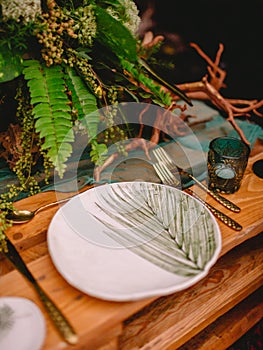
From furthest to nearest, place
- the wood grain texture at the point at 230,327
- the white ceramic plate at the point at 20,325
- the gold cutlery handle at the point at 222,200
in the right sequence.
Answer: the wood grain texture at the point at 230,327
the gold cutlery handle at the point at 222,200
the white ceramic plate at the point at 20,325

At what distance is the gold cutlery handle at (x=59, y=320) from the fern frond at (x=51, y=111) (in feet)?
1.00

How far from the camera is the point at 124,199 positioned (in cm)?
97

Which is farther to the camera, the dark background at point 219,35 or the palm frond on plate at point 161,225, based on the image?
the dark background at point 219,35

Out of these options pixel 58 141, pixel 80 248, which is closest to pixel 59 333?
pixel 80 248

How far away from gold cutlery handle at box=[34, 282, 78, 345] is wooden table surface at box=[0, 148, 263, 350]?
0.04 ft

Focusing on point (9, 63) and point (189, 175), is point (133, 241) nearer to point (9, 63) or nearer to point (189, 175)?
point (189, 175)

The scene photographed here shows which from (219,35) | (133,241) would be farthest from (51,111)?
(219,35)

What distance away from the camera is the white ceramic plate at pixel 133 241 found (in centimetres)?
71

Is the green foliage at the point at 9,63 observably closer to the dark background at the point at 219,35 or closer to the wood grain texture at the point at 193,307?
the wood grain texture at the point at 193,307

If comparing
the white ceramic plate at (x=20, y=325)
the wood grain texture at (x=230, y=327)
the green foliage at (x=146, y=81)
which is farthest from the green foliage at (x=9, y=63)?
the wood grain texture at (x=230, y=327)

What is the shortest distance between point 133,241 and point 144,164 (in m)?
0.45

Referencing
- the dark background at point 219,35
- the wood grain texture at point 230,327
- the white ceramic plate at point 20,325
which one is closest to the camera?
the white ceramic plate at point 20,325

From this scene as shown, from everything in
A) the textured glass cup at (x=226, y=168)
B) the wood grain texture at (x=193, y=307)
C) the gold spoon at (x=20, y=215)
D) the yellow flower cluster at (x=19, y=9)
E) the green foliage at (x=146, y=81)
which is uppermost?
the yellow flower cluster at (x=19, y=9)

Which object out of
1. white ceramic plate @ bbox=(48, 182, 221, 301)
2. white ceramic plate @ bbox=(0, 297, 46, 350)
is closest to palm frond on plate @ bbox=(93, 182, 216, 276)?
white ceramic plate @ bbox=(48, 182, 221, 301)
